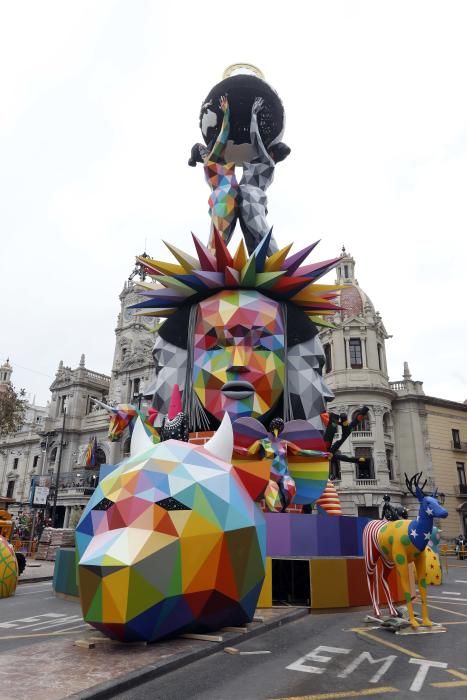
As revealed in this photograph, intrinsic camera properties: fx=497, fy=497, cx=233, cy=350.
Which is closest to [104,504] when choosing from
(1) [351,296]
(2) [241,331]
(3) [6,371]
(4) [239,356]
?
(4) [239,356]

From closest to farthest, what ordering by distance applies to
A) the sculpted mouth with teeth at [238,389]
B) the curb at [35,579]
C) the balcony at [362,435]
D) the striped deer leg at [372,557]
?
the striped deer leg at [372,557] → the sculpted mouth with teeth at [238,389] → the curb at [35,579] → the balcony at [362,435]

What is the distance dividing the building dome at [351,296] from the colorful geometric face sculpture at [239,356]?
2444cm

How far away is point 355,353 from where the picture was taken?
37875 mm

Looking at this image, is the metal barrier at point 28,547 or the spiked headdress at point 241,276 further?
the metal barrier at point 28,547

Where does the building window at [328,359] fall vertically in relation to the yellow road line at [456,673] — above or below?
above

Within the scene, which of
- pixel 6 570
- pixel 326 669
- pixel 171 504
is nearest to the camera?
pixel 326 669

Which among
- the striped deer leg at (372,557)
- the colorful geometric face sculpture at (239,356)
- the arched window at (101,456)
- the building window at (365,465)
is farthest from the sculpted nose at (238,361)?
the arched window at (101,456)

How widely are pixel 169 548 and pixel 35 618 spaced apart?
513cm

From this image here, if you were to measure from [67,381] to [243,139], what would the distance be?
3830 centimetres

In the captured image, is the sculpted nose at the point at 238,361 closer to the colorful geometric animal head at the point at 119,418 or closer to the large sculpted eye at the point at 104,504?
the colorful geometric animal head at the point at 119,418

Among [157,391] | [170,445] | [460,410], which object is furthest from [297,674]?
[460,410]

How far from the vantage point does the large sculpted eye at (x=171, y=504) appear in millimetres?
5953

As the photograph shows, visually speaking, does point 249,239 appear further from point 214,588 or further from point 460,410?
point 460,410

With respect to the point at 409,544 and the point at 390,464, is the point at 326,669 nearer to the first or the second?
the point at 409,544
